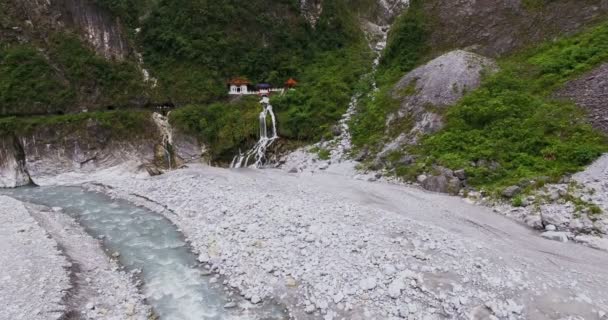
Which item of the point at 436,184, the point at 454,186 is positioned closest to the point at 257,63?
A: the point at 436,184

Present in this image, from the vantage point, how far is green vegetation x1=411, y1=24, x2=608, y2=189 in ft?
49.6

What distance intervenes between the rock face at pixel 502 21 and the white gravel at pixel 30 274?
28799 mm

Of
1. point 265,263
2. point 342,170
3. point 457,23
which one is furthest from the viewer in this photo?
point 457,23

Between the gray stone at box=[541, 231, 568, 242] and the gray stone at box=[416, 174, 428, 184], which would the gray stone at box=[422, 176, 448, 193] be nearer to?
the gray stone at box=[416, 174, 428, 184]

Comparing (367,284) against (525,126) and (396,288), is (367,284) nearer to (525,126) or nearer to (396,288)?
(396,288)

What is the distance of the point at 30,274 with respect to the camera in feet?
31.6

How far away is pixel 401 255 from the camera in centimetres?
929

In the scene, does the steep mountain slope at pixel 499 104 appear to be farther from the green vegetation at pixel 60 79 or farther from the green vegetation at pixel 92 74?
the green vegetation at pixel 60 79

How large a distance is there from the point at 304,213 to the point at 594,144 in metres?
13.3

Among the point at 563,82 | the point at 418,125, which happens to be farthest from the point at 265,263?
the point at 563,82

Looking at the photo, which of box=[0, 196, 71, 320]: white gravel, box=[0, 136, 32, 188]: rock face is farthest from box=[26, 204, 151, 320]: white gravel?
box=[0, 136, 32, 188]: rock face

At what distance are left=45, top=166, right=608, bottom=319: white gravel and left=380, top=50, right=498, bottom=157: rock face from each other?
21.9ft

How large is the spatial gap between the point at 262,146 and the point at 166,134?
9120 millimetres

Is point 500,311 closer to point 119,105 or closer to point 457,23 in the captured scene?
point 457,23
